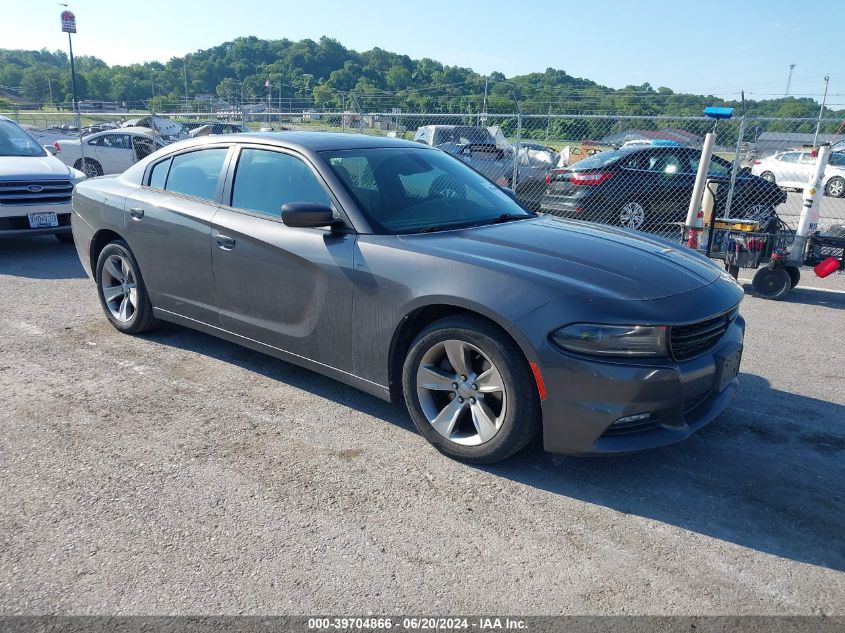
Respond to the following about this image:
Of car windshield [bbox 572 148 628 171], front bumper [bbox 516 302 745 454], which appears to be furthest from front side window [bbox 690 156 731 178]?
front bumper [bbox 516 302 745 454]

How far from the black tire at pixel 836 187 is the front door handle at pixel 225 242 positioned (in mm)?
21540

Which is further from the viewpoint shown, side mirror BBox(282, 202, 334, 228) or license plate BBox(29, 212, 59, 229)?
license plate BBox(29, 212, 59, 229)

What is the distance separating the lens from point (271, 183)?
13.8ft

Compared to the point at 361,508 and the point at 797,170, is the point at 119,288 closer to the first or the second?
the point at 361,508

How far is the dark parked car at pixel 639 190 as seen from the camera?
35.1ft

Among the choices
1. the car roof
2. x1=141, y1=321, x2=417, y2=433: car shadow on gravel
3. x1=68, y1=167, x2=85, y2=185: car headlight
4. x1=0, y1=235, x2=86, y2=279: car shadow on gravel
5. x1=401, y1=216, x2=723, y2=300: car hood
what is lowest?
x1=0, y1=235, x2=86, y2=279: car shadow on gravel

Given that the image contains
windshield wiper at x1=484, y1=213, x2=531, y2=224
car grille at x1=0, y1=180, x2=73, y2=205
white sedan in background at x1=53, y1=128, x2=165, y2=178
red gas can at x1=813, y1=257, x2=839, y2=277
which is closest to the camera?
windshield wiper at x1=484, y1=213, x2=531, y2=224

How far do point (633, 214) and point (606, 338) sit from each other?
8395 millimetres

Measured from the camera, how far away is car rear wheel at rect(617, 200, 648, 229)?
35.4 feet

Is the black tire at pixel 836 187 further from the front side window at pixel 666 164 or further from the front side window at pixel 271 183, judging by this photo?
the front side window at pixel 271 183

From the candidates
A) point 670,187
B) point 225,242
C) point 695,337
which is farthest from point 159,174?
point 670,187

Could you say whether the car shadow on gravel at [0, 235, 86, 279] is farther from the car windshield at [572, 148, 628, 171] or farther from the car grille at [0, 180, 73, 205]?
the car windshield at [572, 148, 628, 171]

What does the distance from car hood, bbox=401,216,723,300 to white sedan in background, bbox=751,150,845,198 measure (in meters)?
18.8

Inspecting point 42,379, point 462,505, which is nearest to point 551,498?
point 462,505
